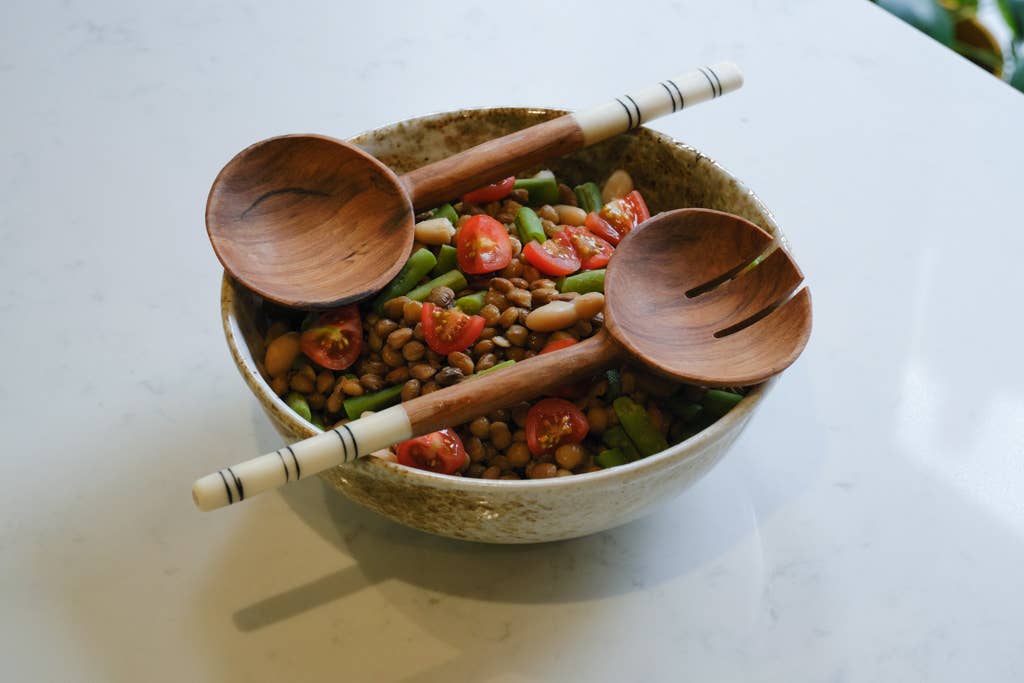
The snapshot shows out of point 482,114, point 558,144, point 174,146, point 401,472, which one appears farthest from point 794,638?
point 174,146

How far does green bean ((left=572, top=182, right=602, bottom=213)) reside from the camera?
141 cm

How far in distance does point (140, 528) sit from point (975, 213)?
128cm

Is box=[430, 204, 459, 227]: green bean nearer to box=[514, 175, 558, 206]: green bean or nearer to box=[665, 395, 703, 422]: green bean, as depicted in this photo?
box=[514, 175, 558, 206]: green bean

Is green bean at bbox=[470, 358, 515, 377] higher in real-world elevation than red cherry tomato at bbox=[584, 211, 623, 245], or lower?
lower

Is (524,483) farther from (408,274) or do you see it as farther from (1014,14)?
(1014,14)

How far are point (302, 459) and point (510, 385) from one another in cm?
22

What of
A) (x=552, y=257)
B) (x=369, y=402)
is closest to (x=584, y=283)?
(x=552, y=257)

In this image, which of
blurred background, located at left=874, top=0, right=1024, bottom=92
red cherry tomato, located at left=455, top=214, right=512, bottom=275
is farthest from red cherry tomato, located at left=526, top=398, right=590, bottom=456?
blurred background, located at left=874, top=0, right=1024, bottom=92

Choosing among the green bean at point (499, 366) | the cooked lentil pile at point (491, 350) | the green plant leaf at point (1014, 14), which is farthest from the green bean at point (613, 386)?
the green plant leaf at point (1014, 14)

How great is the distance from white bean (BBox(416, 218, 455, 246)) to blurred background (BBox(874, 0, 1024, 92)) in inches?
57.8

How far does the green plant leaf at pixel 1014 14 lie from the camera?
236 cm

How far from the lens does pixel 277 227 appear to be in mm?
1258

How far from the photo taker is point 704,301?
47.7 inches

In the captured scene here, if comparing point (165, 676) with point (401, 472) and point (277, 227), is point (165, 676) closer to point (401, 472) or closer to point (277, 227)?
point (401, 472)
